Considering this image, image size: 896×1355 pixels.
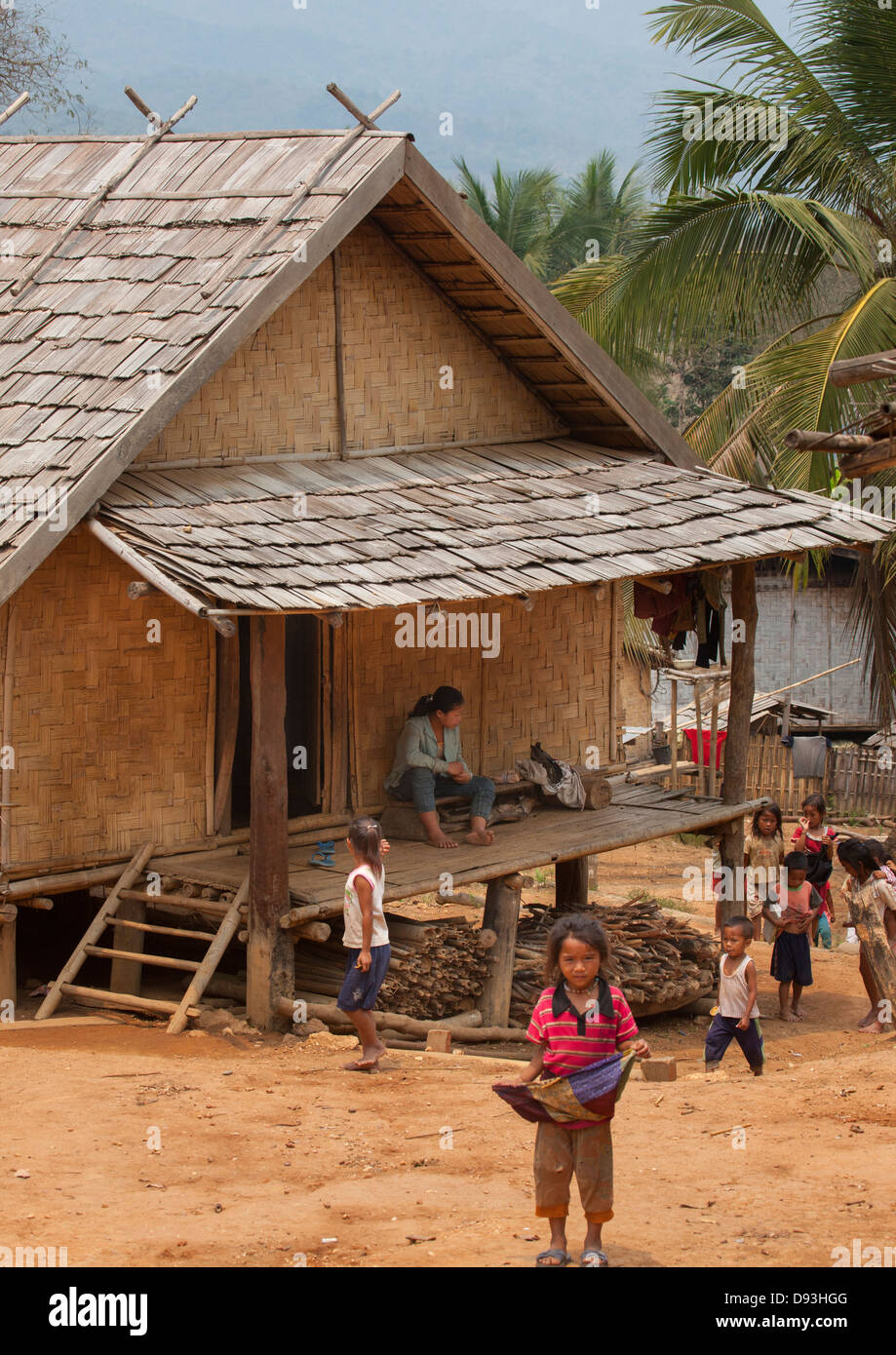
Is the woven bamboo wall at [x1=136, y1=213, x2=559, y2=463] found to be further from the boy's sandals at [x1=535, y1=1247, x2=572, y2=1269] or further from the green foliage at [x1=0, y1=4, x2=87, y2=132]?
the green foliage at [x1=0, y1=4, x2=87, y2=132]

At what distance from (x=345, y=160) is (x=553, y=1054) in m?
6.76

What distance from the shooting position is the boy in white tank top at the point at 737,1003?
8.77 metres

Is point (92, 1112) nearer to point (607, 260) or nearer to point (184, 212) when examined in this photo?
point (184, 212)

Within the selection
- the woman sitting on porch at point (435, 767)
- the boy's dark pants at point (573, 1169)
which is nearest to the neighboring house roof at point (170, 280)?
the woman sitting on porch at point (435, 767)

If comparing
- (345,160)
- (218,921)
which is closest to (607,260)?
(345,160)

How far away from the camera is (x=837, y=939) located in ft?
55.6

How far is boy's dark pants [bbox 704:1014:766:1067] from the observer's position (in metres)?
9.03

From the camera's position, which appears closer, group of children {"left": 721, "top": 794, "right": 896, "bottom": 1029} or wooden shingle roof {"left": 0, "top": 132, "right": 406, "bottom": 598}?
wooden shingle roof {"left": 0, "top": 132, "right": 406, "bottom": 598}

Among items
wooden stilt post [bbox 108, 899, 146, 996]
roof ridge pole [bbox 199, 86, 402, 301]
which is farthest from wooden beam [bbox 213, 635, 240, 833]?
roof ridge pole [bbox 199, 86, 402, 301]

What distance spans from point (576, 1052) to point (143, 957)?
4.60 metres

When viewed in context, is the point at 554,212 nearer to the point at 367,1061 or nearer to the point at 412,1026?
the point at 412,1026

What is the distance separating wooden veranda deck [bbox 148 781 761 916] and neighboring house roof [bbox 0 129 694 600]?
8.46 ft

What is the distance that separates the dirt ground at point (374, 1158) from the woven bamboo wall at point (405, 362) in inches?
182

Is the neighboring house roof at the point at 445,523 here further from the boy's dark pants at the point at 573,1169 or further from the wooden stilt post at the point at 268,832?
the boy's dark pants at the point at 573,1169
